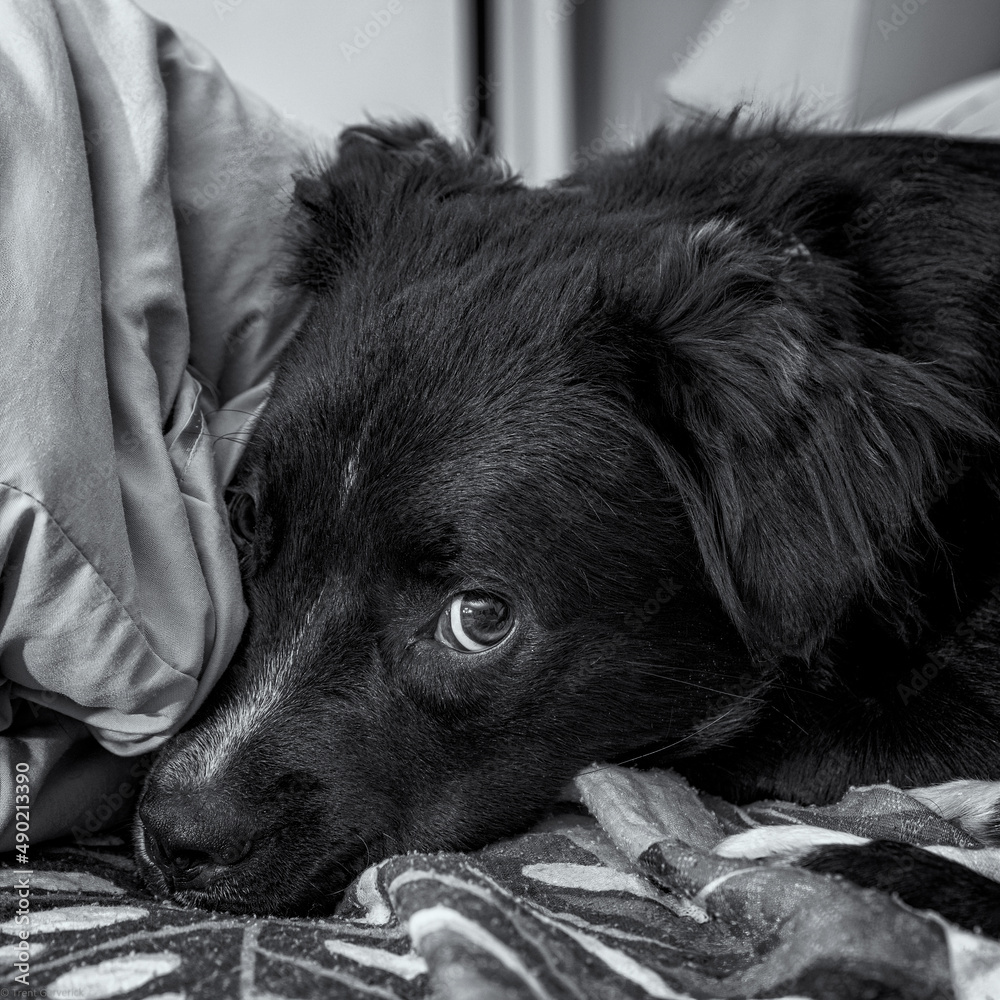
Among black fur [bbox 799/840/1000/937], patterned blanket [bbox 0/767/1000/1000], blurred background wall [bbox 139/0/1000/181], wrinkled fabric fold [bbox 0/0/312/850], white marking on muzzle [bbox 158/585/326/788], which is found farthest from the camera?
blurred background wall [bbox 139/0/1000/181]

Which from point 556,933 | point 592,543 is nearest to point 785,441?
point 592,543

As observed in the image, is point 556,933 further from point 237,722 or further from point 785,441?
point 785,441

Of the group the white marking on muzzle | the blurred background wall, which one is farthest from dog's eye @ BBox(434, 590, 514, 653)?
the blurred background wall

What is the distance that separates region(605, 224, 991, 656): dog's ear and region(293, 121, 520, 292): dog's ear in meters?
0.62

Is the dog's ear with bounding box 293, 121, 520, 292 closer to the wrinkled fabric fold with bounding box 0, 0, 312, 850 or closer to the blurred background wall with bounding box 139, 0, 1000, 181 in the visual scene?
the wrinkled fabric fold with bounding box 0, 0, 312, 850

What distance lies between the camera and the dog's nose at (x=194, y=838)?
140 centimetres

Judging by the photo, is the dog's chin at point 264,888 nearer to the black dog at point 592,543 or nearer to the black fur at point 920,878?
the black dog at point 592,543

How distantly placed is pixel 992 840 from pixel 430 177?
1.56m

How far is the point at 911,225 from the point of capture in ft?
6.24

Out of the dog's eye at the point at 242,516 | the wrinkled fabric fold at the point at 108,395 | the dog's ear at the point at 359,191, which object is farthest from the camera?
the dog's ear at the point at 359,191

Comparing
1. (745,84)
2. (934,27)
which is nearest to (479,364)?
(745,84)

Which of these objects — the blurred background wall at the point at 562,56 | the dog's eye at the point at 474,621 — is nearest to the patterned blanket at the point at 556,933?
the dog's eye at the point at 474,621

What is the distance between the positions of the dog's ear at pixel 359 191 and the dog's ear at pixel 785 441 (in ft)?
2.05

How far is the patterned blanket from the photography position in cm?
90
